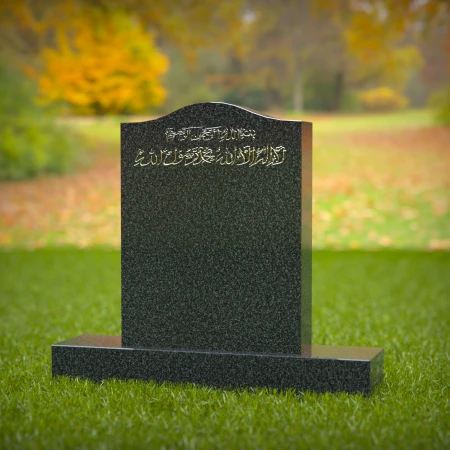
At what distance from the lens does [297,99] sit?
1772 centimetres

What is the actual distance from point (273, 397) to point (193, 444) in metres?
1.01

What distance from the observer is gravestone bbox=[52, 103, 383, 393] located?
18.1 feet

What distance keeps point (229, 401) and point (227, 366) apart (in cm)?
42

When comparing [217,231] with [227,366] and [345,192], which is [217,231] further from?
[345,192]

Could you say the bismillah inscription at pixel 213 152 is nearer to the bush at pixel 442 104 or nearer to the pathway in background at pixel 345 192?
the pathway in background at pixel 345 192

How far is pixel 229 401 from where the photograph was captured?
522 centimetres

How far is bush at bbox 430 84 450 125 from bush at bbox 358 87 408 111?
0.68 metres

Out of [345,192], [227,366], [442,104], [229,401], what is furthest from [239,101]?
[229,401]

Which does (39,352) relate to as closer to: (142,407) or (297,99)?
(142,407)

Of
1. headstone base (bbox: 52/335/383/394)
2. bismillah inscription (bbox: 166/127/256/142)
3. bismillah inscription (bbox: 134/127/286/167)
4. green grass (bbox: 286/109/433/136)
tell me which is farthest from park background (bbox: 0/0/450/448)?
bismillah inscription (bbox: 166/127/256/142)

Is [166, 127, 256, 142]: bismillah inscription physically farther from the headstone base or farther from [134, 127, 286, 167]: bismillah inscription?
the headstone base

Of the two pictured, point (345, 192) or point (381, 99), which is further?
point (381, 99)

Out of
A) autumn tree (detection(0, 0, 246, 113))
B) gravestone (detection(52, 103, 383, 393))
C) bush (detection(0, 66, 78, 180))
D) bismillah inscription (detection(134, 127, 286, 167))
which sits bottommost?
gravestone (detection(52, 103, 383, 393))

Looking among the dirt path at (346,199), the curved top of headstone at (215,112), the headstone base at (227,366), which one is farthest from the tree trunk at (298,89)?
the headstone base at (227,366)
